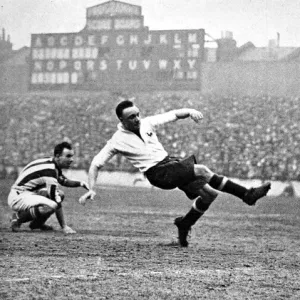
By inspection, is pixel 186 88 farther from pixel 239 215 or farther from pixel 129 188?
pixel 239 215

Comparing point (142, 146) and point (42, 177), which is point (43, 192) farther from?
point (142, 146)

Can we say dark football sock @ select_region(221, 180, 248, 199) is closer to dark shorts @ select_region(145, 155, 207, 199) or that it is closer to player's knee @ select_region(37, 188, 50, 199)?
dark shorts @ select_region(145, 155, 207, 199)

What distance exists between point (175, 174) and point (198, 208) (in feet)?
1.73

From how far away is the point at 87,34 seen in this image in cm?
3597

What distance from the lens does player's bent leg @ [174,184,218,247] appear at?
8.12 meters

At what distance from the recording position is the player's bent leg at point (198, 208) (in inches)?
320

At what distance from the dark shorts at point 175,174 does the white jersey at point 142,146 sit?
2.7 inches

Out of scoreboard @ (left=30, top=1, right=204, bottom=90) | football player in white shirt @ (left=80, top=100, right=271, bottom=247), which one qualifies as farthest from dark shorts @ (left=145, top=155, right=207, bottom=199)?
scoreboard @ (left=30, top=1, right=204, bottom=90)

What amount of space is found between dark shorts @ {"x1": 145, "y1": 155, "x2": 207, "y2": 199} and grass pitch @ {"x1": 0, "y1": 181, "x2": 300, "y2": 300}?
62 centimetres

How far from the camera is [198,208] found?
8.20m

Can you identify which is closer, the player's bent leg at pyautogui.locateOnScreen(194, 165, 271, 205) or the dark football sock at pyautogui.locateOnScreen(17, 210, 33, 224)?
the player's bent leg at pyautogui.locateOnScreen(194, 165, 271, 205)

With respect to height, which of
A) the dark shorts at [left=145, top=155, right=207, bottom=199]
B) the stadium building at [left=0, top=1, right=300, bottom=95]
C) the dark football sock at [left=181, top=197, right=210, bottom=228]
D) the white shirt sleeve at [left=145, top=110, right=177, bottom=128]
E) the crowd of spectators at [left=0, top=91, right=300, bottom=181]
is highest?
the stadium building at [left=0, top=1, right=300, bottom=95]

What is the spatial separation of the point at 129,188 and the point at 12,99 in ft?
39.4

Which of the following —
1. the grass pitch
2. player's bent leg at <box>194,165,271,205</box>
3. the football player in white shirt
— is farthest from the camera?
the football player in white shirt
